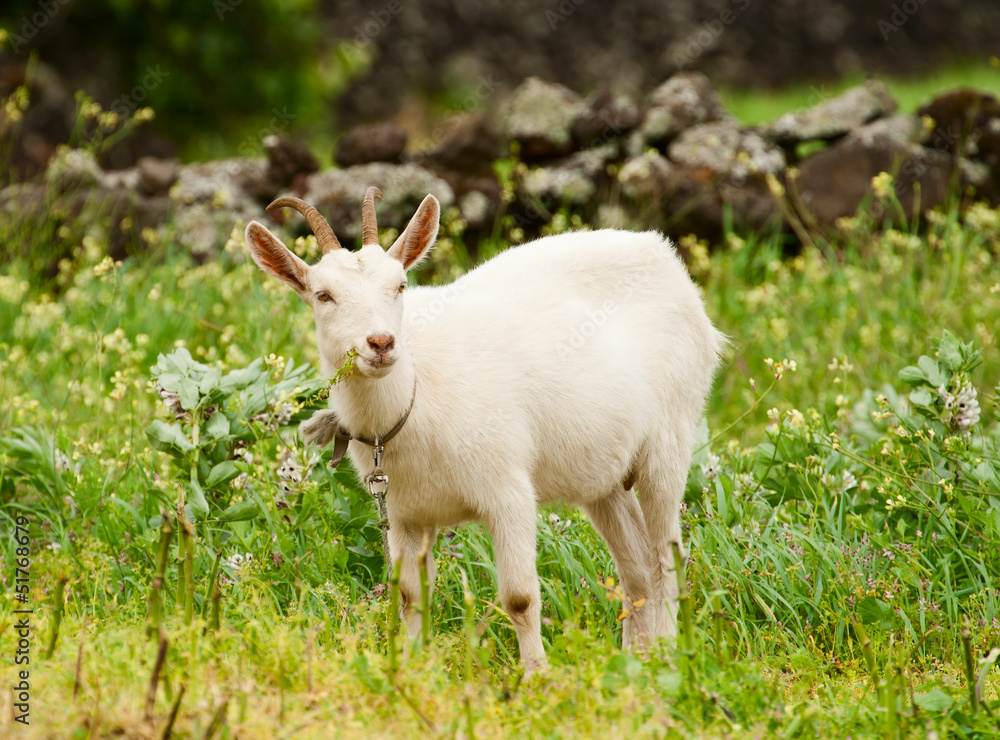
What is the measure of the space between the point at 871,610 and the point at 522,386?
154 cm

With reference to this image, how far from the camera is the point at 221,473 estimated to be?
371 centimetres

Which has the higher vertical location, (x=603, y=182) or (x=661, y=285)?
(x=603, y=182)

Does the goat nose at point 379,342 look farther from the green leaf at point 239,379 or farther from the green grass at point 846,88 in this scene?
the green grass at point 846,88

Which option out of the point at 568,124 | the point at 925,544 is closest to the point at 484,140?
the point at 568,124

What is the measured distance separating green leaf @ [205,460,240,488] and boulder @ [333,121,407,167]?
14.6 feet

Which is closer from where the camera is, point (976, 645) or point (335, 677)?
point (335, 677)

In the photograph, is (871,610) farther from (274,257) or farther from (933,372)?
(274,257)

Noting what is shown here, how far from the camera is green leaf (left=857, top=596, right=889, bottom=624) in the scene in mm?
3527

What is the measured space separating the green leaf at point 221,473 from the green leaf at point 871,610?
241 cm

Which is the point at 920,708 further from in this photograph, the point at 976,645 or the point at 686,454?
the point at 686,454

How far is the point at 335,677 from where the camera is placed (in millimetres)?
2564

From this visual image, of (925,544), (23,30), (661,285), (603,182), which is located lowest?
(925,544)

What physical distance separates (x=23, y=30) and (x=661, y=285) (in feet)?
34.1

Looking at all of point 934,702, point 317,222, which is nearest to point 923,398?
point 934,702
